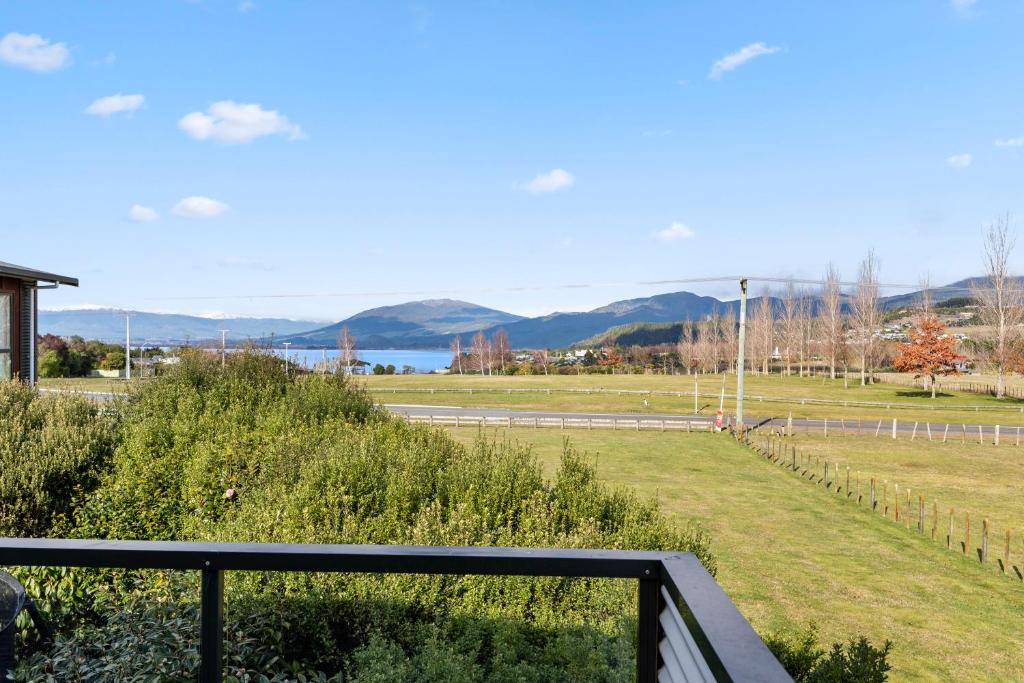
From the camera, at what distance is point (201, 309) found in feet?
168

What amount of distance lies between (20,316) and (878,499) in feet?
66.5

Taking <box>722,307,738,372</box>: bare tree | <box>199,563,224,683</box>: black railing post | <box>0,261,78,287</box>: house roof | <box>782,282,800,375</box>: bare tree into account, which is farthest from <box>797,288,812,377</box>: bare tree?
<box>199,563,224,683</box>: black railing post

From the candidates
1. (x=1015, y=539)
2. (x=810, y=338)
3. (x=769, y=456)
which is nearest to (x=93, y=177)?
(x=769, y=456)

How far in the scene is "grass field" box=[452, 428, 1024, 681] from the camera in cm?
855

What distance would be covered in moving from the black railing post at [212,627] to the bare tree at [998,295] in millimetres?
56555

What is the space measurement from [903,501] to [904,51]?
898 inches

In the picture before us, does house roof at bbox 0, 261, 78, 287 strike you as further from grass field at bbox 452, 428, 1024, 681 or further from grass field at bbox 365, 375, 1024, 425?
grass field at bbox 365, 375, 1024, 425

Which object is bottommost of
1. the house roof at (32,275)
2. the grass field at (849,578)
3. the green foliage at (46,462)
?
the grass field at (849,578)

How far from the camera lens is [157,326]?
438ft

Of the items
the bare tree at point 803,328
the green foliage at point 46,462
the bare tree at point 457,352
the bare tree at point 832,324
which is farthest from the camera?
the bare tree at point 457,352

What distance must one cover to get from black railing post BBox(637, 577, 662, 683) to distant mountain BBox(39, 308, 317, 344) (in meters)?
11.0

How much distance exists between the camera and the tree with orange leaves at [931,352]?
146ft

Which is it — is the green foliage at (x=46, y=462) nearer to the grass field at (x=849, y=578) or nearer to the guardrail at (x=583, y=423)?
the grass field at (x=849, y=578)

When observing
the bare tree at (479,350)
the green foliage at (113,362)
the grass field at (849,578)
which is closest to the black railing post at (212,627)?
the grass field at (849,578)
